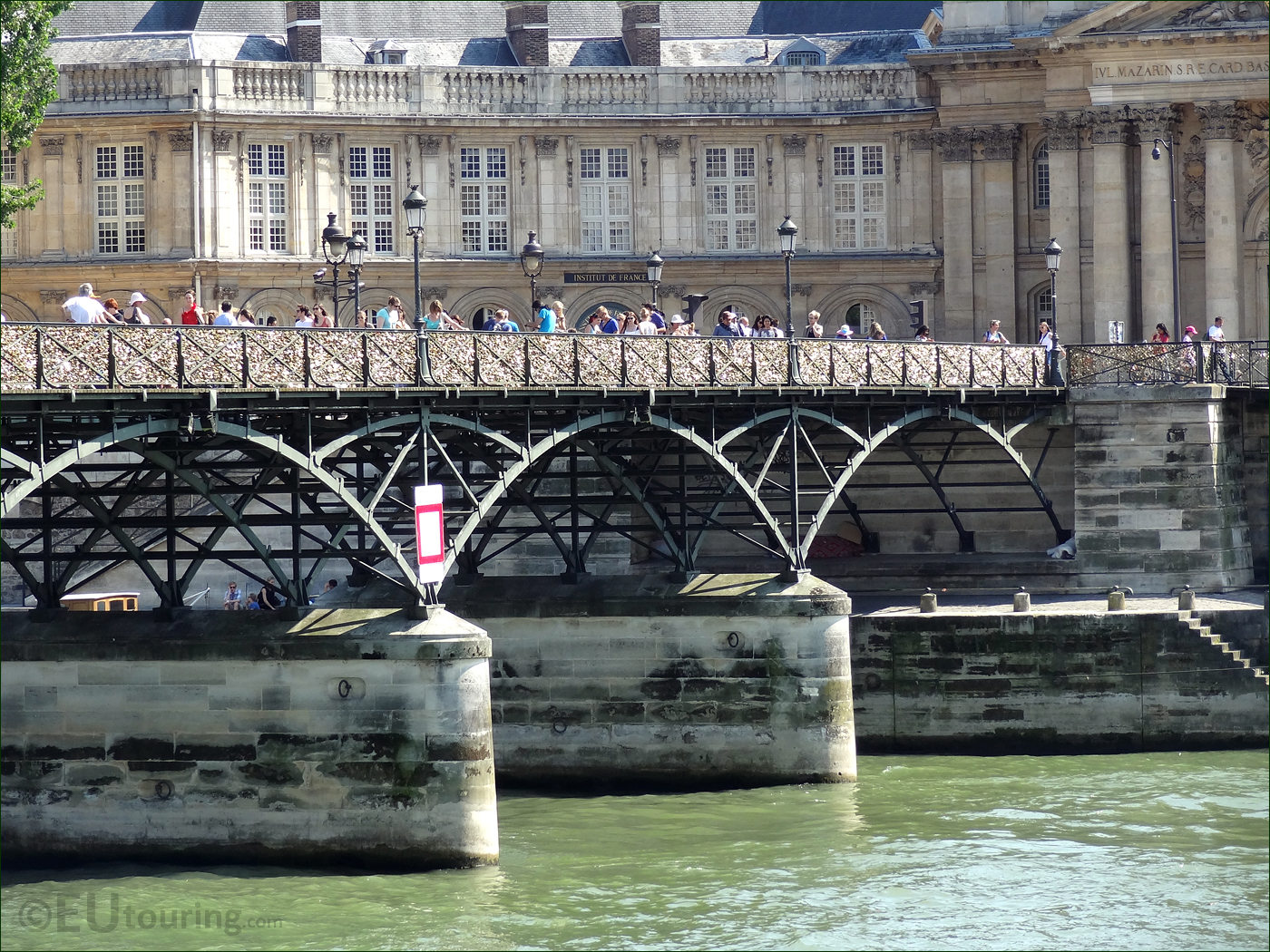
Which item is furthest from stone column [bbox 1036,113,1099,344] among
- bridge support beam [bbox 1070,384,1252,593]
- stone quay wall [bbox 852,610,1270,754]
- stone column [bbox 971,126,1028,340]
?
stone quay wall [bbox 852,610,1270,754]

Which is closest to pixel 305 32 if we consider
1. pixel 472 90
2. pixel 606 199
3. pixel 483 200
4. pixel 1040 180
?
pixel 472 90

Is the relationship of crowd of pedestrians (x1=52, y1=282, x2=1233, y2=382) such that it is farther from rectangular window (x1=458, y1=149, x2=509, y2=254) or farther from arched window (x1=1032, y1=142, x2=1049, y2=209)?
rectangular window (x1=458, y1=149, x2=509, y2=254)

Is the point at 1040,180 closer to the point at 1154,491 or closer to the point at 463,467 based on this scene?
the point at 1154,491

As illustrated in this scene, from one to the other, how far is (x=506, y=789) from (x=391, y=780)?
24.0ft

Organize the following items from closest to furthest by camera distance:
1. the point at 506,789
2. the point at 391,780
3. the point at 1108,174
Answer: the point at 391,780, the point at 506,789, the point at 1108,174

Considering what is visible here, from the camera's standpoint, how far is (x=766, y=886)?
99.9 feet

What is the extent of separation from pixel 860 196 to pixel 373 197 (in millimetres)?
13962

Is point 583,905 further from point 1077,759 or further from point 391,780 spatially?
point 1077,759

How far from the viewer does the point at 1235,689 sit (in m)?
42.2

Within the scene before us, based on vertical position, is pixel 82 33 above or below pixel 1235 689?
above

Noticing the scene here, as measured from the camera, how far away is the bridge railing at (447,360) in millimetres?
26906

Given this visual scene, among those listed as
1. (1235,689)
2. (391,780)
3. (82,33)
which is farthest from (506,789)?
(82,33)

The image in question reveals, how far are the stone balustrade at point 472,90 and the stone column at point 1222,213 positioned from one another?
9390 millimetres

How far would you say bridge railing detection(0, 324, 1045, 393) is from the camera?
26906mm
